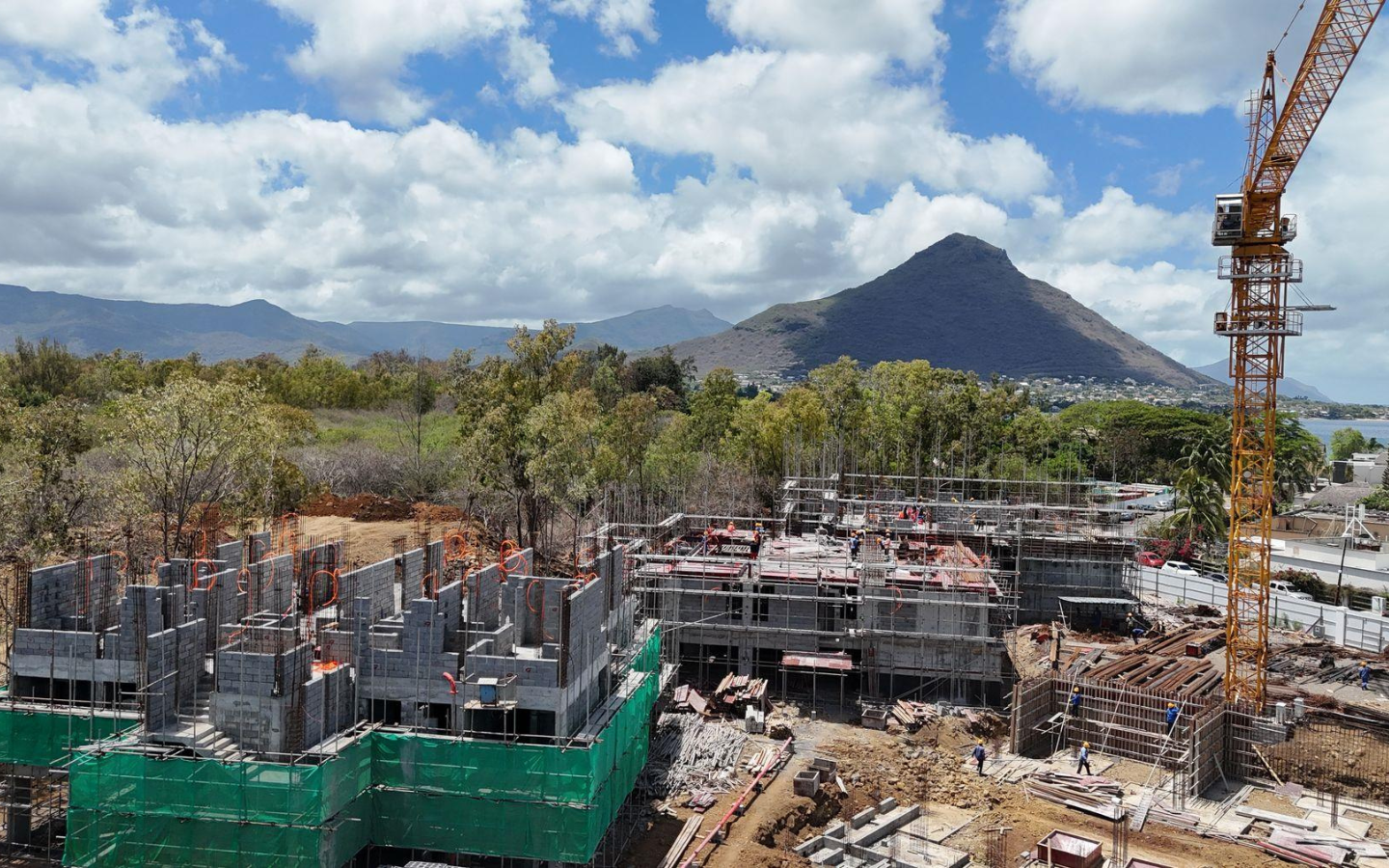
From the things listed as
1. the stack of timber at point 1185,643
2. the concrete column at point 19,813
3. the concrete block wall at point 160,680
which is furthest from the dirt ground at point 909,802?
the concrete column at point 19,813

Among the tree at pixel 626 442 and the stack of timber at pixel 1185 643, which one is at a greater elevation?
the tree at pixel 626 442

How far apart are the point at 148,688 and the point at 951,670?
20788 millimetres

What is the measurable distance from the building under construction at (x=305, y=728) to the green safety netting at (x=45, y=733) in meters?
0.04

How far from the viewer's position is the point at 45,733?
1702 centimetres

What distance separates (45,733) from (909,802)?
58.0ft

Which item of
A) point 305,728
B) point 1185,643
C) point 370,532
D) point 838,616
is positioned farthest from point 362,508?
point 1185,643

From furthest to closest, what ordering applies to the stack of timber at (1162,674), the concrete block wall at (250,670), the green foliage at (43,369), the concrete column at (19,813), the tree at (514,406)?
the green foliage at (43,369)
the tree at (514,406)
the stack of timber at (1162,674)
the concrete column at (19,813)
the concrete block wall at (250,670)

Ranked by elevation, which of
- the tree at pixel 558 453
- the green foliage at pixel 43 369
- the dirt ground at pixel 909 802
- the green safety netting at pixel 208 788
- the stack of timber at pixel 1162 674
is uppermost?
the green foliage at pixel 43 369

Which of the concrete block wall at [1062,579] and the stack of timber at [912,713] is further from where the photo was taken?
the concrete block wall at [1062,579]

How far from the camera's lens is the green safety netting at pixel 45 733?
16.9 metres

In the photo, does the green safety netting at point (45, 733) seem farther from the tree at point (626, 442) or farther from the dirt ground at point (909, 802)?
the tree at point (626, 442)

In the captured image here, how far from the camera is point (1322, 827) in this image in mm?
20656

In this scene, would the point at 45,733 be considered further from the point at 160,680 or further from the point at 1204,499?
the point at 1204,499

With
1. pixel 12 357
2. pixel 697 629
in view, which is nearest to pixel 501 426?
pixel 697 629
